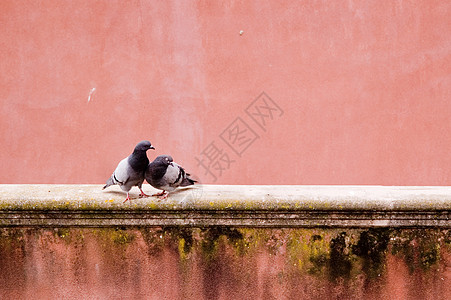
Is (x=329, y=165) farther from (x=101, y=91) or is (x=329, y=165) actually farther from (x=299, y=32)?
(x=101, y=91)

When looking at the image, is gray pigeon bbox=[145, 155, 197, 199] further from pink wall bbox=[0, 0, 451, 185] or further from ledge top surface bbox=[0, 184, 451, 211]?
pink wall bbox=[0, 0, 451, 185]

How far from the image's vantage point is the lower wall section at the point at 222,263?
1628 millimetres

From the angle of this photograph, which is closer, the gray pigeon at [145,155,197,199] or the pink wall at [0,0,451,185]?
the gray pigeon at [145,155,197,199]

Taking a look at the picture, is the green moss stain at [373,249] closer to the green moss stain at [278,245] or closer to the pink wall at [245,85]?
the green moss stain at [278,245]

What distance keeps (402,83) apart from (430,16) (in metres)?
0.62

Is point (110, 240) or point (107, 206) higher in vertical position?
point (107, 206)

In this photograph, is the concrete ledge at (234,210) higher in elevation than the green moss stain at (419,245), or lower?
higher

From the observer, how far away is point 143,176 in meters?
1.67

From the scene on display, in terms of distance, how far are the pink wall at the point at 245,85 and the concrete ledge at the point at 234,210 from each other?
1294 mm

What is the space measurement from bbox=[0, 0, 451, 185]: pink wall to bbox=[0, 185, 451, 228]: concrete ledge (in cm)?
129

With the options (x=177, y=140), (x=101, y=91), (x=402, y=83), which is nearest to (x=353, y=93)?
(x=402, y=83)

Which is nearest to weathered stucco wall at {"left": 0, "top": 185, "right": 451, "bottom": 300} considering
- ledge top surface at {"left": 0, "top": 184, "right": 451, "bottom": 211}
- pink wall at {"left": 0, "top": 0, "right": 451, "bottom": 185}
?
ledge top surface at {"left": 0, "top": 184, "right": 451, "bottom": 211}

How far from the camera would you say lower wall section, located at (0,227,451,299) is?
1.63m

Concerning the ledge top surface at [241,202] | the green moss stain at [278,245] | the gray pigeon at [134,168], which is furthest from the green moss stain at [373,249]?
the gray pigeon at [134,168]
